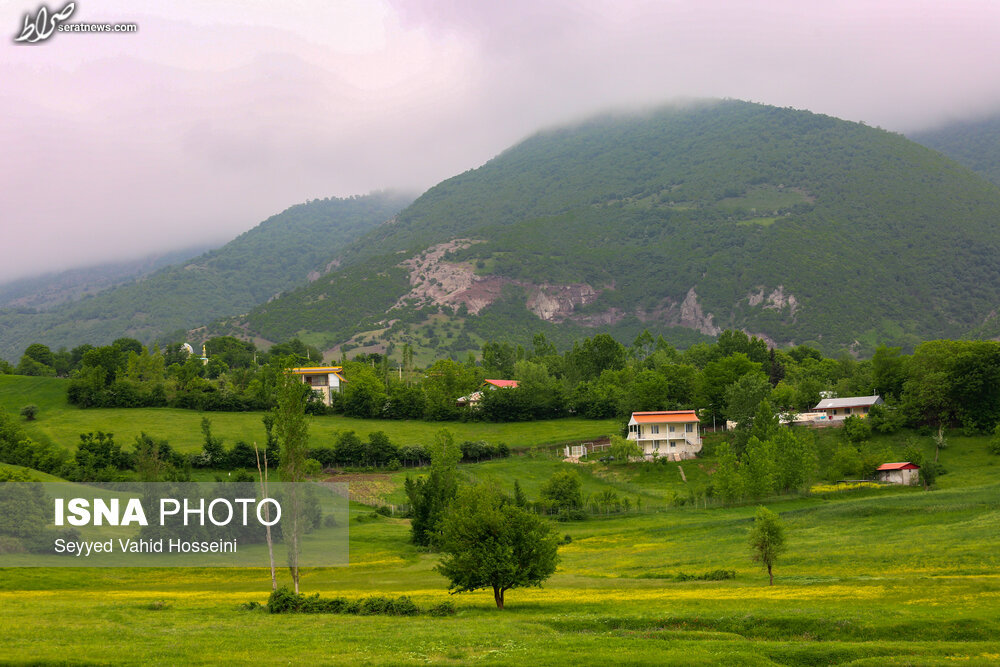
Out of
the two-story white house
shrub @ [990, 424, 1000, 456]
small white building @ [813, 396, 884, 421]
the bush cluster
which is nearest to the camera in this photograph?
the bush cluster

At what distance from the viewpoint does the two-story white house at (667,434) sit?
110 metres

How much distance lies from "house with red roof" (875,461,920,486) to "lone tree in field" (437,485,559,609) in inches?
2208

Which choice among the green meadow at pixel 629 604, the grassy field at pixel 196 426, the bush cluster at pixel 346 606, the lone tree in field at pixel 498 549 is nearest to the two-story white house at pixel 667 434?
the grassy field at pixel 196 426

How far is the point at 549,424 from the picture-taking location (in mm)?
132000

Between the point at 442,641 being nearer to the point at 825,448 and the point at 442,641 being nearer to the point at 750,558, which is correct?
the point at 750,558

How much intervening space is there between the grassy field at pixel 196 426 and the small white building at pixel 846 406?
3037cm

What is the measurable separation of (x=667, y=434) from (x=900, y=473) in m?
32.5

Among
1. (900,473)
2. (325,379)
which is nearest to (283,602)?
(900,473)

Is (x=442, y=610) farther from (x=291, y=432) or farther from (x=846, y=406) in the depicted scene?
(x=846, y=406)

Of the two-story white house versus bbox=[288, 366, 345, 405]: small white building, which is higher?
bbox=[288, 366, 345, 405]: small white building

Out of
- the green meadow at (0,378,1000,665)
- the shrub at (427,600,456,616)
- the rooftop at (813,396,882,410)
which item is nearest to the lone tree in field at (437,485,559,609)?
the green meadow at (0,378,1000,665)

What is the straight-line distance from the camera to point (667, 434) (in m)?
111

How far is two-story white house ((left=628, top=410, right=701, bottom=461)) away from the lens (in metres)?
110

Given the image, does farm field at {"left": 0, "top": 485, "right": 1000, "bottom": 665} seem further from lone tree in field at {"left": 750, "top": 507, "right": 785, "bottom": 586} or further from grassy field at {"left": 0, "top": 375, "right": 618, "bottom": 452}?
grassy field at {"left": 0, "top": 375, "right": 618, "bottom": 452}
